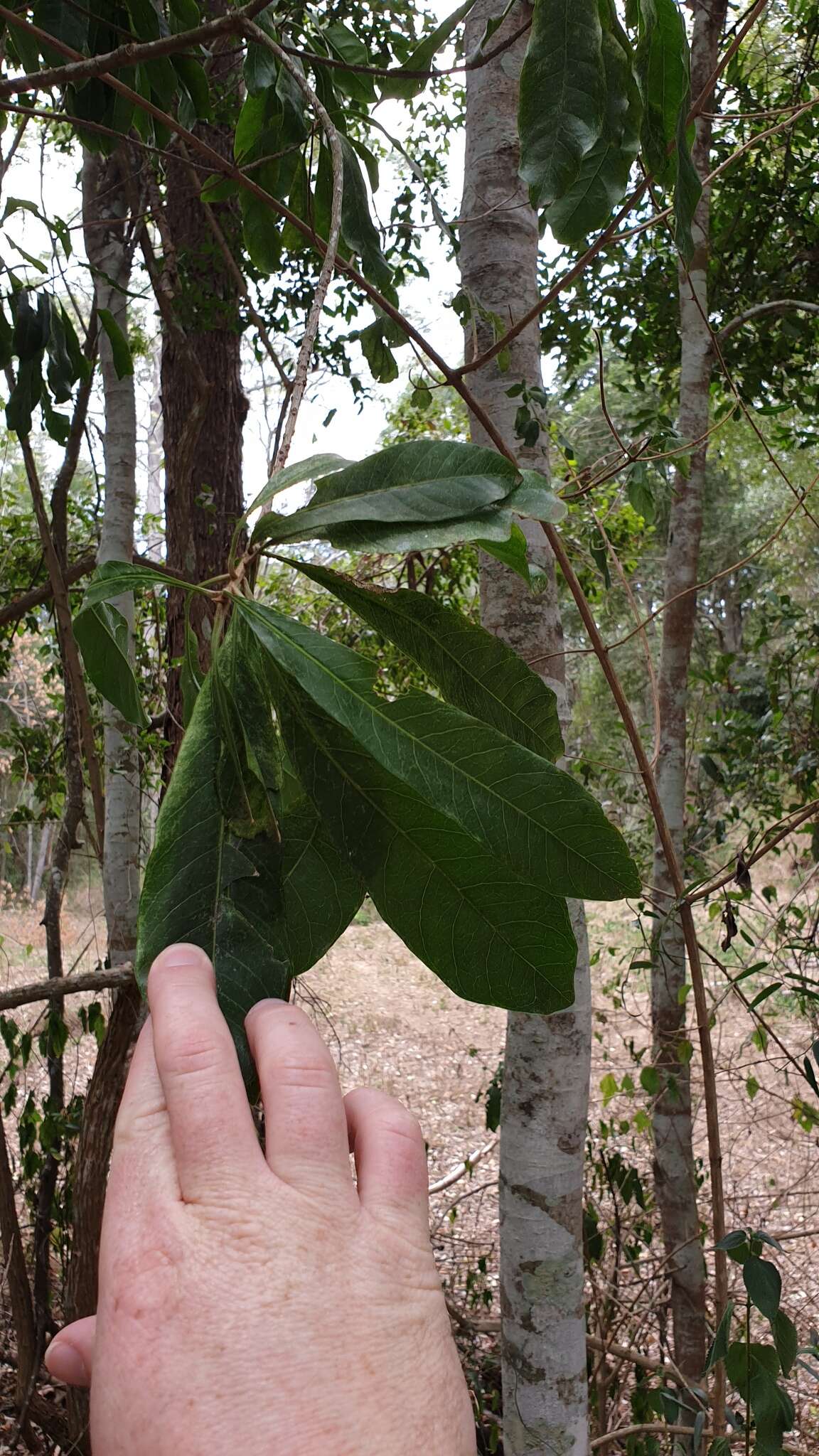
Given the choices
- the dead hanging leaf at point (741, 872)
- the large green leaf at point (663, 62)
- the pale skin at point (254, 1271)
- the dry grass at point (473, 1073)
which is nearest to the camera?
the pale skin at point (254, 1271)

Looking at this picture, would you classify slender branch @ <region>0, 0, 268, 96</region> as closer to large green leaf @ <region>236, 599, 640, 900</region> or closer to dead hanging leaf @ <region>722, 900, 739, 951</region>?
large green leaf @ <region>236, 599, 640, 900</region>

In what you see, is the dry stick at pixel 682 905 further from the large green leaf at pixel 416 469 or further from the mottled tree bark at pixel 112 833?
the mottled tree bark at pixel 112 833

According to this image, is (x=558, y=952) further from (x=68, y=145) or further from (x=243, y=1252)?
(x=68, y=145)

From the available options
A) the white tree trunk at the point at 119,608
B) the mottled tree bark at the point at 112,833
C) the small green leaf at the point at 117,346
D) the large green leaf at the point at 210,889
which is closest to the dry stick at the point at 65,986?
the mottled tree bark at the point at 112,833

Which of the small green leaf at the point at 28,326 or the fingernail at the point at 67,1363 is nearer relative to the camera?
the fingernail at the point at 67,1363

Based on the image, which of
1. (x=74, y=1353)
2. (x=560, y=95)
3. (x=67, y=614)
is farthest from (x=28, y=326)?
(x=74, y=1353)

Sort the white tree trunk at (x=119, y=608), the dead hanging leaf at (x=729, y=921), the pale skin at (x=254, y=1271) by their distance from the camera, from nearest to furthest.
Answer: the pale skin at (x=254, y=1271) < the dead hanging leaf at (x=729, y=921) < the white tree trunk at (x=119, y=608)
